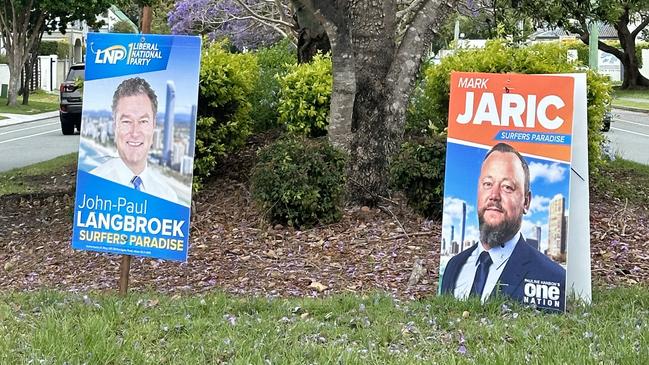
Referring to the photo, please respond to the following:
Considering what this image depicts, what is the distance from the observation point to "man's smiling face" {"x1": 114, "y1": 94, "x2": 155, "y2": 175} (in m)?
5.71

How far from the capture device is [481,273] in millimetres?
5570

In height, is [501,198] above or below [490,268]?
above

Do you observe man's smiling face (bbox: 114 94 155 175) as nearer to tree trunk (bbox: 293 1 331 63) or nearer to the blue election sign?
the blue election sign

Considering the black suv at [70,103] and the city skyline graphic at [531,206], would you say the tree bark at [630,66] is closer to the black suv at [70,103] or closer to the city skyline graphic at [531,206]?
the black suv at [70,103]

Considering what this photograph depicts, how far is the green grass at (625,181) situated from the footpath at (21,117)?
22164mm

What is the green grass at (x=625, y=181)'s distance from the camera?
390 inches

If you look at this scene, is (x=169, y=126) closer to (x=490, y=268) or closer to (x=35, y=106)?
(x=490, y=268)

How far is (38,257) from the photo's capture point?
8.16 m

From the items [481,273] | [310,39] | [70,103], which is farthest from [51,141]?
[481,273]

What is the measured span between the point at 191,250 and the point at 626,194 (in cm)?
513

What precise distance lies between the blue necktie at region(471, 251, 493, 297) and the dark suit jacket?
0.30ft

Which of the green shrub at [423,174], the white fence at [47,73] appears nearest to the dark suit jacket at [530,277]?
the green shrub at [423,174]

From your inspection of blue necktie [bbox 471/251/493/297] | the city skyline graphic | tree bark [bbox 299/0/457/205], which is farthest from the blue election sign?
tree bark [bbox 299/0/457/205]

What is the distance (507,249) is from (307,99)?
508 centimetres
